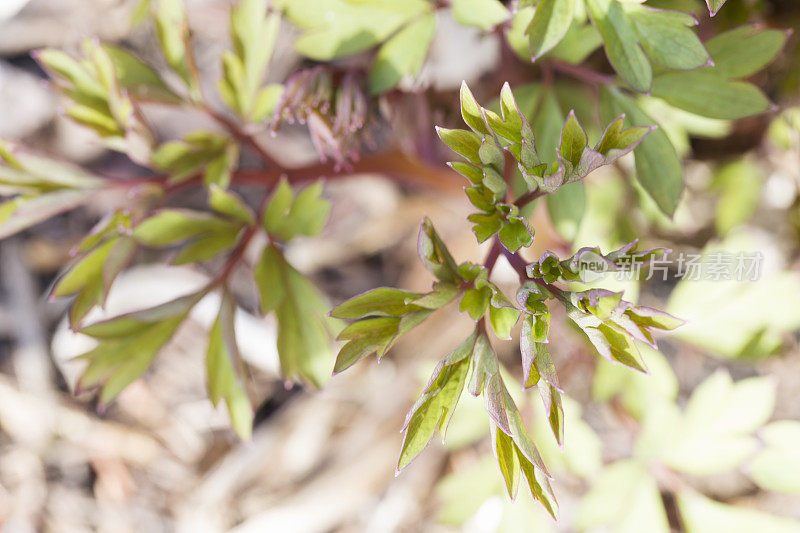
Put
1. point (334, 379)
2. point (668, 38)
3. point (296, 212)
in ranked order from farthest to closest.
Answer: point (334, 379), point (296, 212), point (668, 38)

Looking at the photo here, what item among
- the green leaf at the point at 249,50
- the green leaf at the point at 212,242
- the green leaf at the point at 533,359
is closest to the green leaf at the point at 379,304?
the green leaf at the point at 533,359

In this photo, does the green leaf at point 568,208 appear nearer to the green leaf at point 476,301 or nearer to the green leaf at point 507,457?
the green leaf at point 476,301

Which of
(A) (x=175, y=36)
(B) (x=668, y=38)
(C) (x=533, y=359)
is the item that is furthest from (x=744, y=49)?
(A) (x=175, y=36)

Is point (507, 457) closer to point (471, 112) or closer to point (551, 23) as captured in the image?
point (471, 112)

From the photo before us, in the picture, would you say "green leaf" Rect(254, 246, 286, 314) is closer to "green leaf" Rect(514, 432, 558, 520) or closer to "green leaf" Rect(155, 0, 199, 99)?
"green leaf" Rect(155, 0, 199, 99)

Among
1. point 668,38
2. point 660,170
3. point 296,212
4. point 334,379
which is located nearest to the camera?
point 668,38

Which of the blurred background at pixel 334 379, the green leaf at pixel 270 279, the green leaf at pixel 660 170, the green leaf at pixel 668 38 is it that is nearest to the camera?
the green leaf at pixel 668 38
